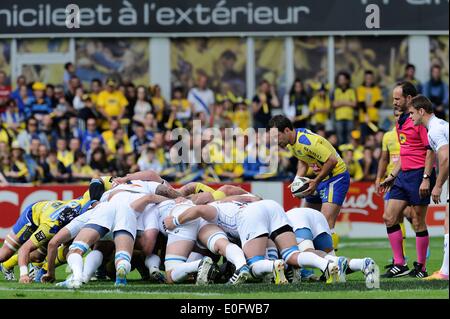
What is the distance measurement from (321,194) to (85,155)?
8.02m

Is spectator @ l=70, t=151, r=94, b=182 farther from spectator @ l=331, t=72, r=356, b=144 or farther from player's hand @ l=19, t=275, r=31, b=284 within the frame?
player's hand @ l=19, t=275, r=31, b=284

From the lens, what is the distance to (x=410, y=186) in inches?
511

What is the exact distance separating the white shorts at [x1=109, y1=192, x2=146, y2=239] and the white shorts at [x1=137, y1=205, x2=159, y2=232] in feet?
0.44

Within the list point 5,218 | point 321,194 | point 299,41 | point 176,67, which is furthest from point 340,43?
point 321,194

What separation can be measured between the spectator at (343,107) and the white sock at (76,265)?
11608 millimetres

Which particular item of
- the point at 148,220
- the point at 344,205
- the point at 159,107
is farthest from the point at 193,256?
the point at 159,107

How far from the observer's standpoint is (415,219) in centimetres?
1313

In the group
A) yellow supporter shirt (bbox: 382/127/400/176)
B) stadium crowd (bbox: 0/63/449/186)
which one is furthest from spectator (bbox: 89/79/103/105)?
yellow supporter shirt (bbox: 382/127/400/176)

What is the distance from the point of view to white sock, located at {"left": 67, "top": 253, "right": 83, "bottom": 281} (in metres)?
11.4

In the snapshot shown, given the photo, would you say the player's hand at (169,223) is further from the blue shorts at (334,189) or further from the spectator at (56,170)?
the spectator at (56,170)

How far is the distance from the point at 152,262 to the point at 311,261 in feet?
6.33

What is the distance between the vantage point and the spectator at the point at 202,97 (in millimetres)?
22797

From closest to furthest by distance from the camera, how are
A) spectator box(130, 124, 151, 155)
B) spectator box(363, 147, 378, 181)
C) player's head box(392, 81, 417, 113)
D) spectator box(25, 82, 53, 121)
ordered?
player's head box(392, 81, 417, 113), spectator box(363, 147, 378, 181), spectator box(130, 124, 151, 155), spectator box(25, 82, 53, 121)

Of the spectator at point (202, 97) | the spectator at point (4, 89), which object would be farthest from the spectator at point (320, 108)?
the spectator at point (4, 89)
